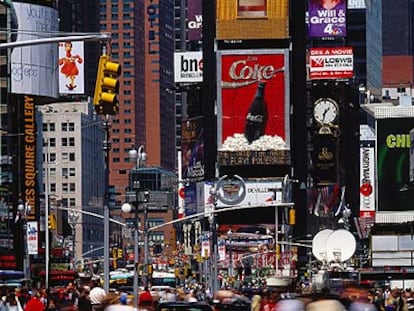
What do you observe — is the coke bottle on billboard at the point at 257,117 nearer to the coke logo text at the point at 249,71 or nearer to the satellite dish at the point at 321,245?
the coke logo text at the point at 249,71

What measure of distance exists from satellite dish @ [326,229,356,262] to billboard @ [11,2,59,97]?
261ft

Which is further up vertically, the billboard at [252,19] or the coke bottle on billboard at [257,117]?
the billboard at [252,19]

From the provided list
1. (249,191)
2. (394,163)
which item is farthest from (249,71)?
(394,163)

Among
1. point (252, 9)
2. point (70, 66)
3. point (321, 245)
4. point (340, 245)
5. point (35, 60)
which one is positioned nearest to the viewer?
point (340, 245)

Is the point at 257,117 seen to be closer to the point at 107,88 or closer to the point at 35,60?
the point at 35,60

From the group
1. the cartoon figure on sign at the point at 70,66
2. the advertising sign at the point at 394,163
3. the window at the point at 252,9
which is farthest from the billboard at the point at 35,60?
the advertising sign at the point at 394,163

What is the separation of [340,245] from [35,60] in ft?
297

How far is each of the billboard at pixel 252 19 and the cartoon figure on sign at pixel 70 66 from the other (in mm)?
17845

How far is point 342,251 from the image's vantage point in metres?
67.0

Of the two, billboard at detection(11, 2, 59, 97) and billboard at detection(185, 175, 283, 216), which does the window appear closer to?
billboard at detection(185, 175, 283, 216)

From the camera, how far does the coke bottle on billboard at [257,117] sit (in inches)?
7249

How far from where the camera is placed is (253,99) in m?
187

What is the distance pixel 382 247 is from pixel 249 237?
98520 millimetres

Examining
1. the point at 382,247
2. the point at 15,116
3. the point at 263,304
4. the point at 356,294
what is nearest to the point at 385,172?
the point at 382,247
